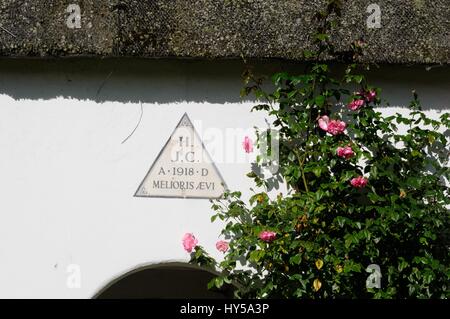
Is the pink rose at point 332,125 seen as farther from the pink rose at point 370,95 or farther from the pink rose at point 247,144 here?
the pink rose at point 247,144

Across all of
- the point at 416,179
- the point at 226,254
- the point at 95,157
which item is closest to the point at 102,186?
the point at 95,157

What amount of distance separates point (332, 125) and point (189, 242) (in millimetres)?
840

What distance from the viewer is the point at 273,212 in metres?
3.34

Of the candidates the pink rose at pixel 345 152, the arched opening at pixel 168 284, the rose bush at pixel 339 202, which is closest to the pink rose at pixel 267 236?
the rose bush at pixel 339 202

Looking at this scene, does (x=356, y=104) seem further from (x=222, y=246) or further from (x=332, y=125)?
(x=222, y=246)

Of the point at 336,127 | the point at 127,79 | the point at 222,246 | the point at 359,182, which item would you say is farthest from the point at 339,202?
the point at 127,79

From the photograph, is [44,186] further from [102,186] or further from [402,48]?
A: [402,48]

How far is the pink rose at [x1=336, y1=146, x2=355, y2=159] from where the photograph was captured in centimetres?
330

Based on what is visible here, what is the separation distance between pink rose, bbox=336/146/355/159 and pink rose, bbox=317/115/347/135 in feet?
0.30

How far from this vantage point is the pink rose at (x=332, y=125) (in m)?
3.36

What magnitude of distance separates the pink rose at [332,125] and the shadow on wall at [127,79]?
0.96 feet

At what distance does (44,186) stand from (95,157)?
0.89 feet

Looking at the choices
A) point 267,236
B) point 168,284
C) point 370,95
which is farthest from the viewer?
point 168,284

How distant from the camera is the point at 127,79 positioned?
3498 mm
